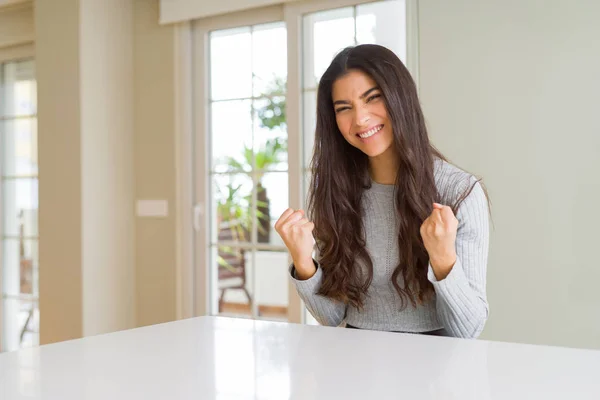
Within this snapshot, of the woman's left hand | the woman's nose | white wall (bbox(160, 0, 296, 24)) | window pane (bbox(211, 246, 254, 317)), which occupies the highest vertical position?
white wall (bbox(160, 0, 296, 24))

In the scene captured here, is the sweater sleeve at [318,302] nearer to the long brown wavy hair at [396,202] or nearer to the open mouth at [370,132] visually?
the long brown wavy hair at [396,202]

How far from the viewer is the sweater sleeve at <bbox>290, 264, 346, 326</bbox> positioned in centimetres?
146

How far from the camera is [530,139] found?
257cm

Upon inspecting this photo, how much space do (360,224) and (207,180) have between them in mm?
2221

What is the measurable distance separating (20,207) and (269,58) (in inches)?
86.4

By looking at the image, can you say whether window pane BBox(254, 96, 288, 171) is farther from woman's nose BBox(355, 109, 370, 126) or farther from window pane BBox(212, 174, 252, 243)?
woman's nose BBox(355, 109, 370, 126)

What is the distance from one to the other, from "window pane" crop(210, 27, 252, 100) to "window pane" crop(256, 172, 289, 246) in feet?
1.73

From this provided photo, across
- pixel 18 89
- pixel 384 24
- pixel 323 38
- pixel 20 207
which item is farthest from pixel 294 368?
pixel 18 89

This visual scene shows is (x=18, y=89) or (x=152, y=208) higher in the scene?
(x=18, y=89)

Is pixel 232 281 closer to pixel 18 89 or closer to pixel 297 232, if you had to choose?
pixel 18 89

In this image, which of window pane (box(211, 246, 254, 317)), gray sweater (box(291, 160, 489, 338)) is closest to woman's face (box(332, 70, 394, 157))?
gray sweater (box(291, 160, 489, 338))

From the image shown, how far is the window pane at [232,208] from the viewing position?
139 inches

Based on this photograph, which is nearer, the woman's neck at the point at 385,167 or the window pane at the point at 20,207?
the woman's neck at the point at 385,167

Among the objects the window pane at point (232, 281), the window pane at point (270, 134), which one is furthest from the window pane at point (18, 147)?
the window pane at point (270, 134)
